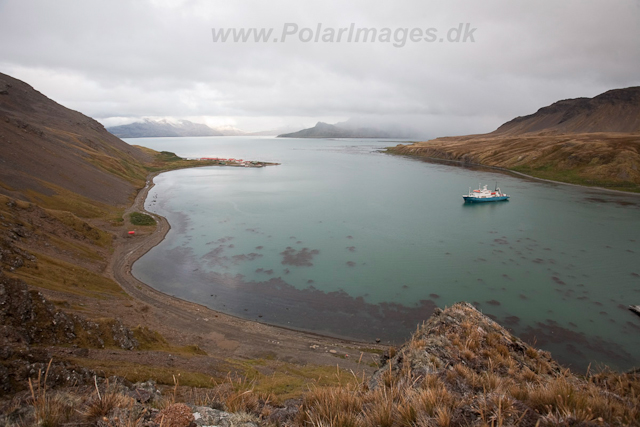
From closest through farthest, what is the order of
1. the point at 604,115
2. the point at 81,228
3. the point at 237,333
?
the point at 237,333, the point at 81,228, the point at 604,115

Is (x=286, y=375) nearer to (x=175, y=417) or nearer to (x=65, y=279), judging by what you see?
(x=175, y=417)

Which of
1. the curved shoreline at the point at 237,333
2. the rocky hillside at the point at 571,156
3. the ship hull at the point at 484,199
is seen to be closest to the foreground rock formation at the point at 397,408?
the curved shoreline at the point at 237,333

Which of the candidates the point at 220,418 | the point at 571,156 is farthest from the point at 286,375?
the point at 571,156

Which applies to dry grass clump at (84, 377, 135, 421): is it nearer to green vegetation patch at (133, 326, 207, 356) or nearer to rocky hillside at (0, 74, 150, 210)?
green vegetation patch at (133, 326, 207, 356)

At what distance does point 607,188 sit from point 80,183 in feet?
308

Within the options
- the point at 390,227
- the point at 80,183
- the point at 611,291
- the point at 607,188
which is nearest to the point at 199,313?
the point at 390,227

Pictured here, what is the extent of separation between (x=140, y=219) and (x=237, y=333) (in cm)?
2622

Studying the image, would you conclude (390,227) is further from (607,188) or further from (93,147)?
(93,147)

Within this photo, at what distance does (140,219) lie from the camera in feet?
122

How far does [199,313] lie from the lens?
20.4m

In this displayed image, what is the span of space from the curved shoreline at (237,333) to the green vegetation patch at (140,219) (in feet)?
42.3

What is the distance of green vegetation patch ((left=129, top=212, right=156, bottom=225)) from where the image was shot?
36.5 metres

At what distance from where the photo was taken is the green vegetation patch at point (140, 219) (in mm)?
36500

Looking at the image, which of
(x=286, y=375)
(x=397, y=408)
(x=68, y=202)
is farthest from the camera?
(x=68, y=202)
